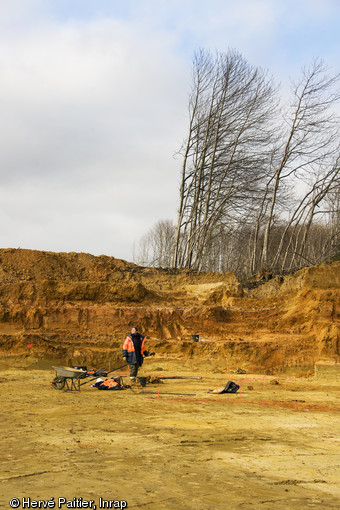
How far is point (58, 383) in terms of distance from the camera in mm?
12172

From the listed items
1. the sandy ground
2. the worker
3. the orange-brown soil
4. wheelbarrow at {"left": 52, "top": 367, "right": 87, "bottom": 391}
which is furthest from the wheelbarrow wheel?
the worker

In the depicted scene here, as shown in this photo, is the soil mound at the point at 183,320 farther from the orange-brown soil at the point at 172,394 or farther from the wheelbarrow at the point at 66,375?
the wheelbarrow at the point at 66,375

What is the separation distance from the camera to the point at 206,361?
19.0 m

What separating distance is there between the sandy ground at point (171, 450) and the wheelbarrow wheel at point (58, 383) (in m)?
0.34

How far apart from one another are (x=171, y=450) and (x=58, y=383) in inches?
256

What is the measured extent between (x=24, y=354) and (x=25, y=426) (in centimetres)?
1099

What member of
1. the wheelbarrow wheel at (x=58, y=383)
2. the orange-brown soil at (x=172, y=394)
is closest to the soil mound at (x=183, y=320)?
the orange-brown soil at (x=172, y=394)

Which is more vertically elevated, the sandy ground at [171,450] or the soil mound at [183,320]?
the soil mound at [183,320]

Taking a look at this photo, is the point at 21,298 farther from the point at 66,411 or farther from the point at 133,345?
the point at 66,411

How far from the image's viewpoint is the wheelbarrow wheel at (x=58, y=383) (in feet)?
39.6

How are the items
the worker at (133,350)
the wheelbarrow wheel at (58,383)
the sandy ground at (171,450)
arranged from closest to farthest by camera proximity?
1. the sandy ground at (171,450)
2. the wheelbarrow wheel at (58,383)
3. the worker at (133,350)

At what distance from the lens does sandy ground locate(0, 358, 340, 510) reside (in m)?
4.62

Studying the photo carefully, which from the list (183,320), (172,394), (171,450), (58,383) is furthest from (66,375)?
(183,320)

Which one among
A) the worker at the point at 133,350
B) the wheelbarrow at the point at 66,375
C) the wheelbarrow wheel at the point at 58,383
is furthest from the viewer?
the worker at the point at 133,350
